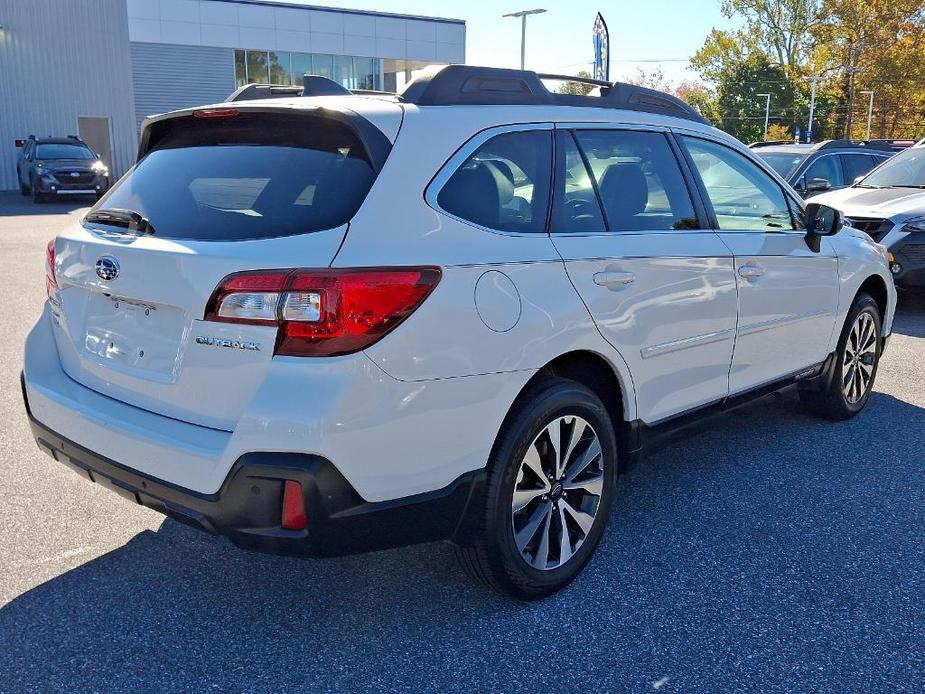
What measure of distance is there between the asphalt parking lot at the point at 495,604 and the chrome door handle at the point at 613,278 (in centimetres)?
112

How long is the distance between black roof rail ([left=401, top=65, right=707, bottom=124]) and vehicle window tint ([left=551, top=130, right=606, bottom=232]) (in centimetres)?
19

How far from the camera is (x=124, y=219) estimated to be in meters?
3.08

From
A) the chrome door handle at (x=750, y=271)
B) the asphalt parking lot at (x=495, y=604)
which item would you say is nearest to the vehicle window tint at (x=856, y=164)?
the asphalt parking lot at (x=495, y=604)

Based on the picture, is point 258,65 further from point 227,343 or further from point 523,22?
point 227,343

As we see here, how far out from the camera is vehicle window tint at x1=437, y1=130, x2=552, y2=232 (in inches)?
115

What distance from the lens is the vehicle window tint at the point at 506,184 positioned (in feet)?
9.59

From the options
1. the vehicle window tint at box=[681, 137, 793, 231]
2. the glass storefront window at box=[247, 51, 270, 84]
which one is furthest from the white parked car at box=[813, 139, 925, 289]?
the glass storefront window at box=[247, 51, 270, 84]

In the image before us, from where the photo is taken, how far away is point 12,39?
29516 millimetres

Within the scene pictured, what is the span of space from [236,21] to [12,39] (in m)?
12.2

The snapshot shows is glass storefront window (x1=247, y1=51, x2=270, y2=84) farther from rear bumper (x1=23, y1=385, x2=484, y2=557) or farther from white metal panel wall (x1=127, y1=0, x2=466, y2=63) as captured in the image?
rear bumper (x1=23, y1=385, x2=484, y2=557)

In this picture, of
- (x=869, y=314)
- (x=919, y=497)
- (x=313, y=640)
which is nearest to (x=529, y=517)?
(x=313, y=640)

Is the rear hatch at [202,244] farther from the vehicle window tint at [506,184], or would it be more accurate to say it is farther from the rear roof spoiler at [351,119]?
the vehicle window tint at [506,184]

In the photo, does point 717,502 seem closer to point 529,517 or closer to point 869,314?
point 529,517

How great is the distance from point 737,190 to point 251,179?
2.48 meters
